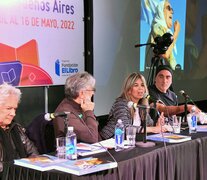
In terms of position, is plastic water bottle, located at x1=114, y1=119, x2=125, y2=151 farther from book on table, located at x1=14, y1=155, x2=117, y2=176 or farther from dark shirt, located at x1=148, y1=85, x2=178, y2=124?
dark shirt, located at x1=148, y1=85, x2=178, y2=124

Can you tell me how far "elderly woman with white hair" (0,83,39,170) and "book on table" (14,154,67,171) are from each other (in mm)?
234

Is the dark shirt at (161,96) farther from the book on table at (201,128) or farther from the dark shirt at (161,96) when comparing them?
the book on table at (201,128)

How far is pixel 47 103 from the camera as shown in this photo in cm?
402

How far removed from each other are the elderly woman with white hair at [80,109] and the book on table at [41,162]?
426 millimetres

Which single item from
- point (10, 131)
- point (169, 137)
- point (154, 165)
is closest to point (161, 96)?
point (169, 137)

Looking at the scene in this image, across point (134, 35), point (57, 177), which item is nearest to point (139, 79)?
point (57, 177)

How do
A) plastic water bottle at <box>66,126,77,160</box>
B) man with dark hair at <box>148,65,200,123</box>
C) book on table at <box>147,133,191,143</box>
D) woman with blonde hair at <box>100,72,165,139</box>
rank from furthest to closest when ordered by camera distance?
man with dark hair at <box>148,65,200,123</box>, woman with blonde hair at <box>100,72,165,139</box>, book on table at <box>147,133,191,143</box>, plastic water bottle at <box>66,126,77,160</box>

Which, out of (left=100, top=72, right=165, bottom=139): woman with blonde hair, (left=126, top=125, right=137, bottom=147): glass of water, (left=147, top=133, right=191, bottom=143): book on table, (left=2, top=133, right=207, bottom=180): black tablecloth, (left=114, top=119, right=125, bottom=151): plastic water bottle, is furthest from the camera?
(left=100, top=72, right=165, bottom=139): woman with blonde hair

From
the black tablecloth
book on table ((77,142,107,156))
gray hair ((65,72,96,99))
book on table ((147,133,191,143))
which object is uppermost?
gray hair ((65,72,96,99))

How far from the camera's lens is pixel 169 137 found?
9.03 feet

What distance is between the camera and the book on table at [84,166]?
6.17 ft

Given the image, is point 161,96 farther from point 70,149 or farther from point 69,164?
point 69,164

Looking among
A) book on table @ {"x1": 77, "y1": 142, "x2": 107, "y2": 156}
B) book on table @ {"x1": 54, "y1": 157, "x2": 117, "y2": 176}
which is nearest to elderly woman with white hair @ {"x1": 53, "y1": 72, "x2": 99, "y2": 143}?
book on table @ {"x1": 77, "y1": 142, "x2": 107, "y2": 156}

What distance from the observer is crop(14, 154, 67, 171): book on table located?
6.46 feet
